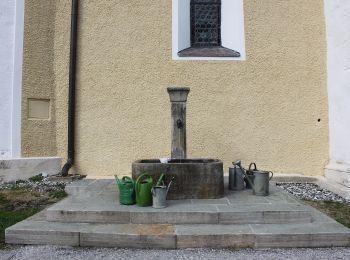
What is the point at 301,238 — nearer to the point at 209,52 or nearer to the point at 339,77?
the point at 339,77

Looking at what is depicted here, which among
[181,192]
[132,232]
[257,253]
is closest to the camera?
[257,253]

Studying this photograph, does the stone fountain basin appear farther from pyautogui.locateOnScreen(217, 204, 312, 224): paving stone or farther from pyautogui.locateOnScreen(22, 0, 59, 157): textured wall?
pyautogui.locateOnScreen(22, 0, 59, 157): textured wall

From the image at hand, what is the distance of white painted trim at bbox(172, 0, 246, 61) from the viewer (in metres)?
8.55

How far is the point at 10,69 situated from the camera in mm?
8023

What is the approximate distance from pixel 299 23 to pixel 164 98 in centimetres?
→ 334

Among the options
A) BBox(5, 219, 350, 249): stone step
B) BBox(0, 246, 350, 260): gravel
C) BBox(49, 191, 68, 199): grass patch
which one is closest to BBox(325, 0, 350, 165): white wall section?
BBox(5, 219, 350, 249): stone step

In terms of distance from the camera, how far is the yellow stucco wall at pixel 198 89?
8.44 m

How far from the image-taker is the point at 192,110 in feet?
27.8

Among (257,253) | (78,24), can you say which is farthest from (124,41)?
(257,253)

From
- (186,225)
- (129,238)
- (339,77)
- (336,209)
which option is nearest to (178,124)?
(186,225)

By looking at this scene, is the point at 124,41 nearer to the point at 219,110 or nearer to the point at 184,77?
the point at 184,77

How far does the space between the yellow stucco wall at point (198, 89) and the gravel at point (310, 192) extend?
19.9 inches

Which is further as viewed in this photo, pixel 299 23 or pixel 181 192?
pixel 299 23

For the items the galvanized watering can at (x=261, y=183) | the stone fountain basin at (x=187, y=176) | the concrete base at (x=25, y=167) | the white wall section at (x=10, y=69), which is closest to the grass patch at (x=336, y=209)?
the galvanized watering can at (x=261, y=183)
